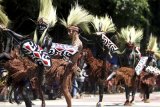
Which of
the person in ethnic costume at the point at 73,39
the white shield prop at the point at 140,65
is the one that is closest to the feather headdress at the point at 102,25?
the person in ethnic costume at the point at 73,39

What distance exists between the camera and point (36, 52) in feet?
39.0

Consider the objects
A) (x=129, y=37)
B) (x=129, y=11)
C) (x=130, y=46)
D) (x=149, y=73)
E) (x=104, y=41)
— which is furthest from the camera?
(x=129, y=11)

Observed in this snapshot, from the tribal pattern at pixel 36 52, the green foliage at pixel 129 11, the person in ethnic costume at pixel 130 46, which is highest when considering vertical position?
the green foliage at pixel 129 11

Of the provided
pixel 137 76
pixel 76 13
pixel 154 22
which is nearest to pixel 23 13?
pixel 137 76

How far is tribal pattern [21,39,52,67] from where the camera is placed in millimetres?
11867

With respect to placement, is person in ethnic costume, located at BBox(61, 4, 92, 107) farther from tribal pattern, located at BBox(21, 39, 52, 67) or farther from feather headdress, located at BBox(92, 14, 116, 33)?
feather headdress, located at BBox(92, 14, 116, 33)

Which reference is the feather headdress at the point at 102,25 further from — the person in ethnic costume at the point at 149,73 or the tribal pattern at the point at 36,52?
the tribal pattern at the point at 36,52

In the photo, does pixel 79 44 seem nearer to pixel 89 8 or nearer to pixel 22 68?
pixel 22 68

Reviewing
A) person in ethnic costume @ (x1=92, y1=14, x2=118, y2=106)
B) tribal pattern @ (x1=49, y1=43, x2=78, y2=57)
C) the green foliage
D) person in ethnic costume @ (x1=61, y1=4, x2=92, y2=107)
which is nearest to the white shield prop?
person in ethnic costume @ (x1=92, y1=14, x2=118, y2=106)

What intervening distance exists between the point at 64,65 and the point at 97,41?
2565 millimetres

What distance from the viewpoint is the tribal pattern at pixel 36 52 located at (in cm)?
1187

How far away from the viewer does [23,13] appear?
21578mm

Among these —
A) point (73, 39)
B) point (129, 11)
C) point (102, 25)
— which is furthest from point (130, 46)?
point (129, 11)

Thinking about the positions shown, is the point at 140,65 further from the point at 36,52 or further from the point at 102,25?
the point at 36,52
